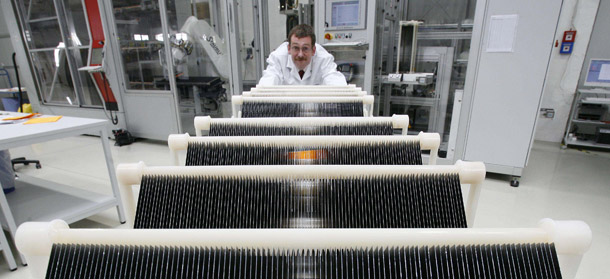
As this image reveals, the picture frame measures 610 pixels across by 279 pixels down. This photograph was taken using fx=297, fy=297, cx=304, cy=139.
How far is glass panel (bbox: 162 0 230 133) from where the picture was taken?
372 centimetres

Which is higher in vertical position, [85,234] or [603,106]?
[85,234]

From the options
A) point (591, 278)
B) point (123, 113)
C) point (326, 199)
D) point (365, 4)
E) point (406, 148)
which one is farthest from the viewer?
point (123, 113)

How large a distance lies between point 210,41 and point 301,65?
202 cm

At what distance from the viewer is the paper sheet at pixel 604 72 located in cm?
370

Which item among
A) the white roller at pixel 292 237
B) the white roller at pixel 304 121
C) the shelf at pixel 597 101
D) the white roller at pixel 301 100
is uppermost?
the white roller at pixel 301 100

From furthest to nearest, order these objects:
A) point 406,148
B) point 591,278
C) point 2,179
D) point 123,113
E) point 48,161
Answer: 1. point 123,113
2. point 48,161
3. point 2,179
4. point 591,278
5. point 406,148

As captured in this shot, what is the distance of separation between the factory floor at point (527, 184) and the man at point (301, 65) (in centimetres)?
165

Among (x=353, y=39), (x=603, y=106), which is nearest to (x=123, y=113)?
(x=353, y=39)

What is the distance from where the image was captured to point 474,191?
27.5 inches

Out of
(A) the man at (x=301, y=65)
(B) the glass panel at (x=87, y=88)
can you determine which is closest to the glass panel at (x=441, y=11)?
(A) the man at (x=301, y=65)

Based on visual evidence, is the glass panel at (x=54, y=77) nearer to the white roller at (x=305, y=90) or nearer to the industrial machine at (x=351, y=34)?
the industrial machine at (x=351, y=34)

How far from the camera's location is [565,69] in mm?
3980

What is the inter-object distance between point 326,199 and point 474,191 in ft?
1.18

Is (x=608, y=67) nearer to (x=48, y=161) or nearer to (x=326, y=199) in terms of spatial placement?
(x=326, y=199)
